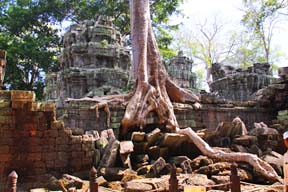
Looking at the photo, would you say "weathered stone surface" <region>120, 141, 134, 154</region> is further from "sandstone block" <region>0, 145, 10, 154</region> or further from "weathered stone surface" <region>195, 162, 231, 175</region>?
"sandstone block" <region>0, 145, 10, 154</region>

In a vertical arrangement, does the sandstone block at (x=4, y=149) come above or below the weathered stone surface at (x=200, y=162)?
above

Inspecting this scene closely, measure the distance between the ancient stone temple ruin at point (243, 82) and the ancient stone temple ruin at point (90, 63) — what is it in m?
4.60

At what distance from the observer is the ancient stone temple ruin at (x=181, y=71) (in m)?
16.9

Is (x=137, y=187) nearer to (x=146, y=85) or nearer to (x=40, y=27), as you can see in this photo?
(x=146, y=85)

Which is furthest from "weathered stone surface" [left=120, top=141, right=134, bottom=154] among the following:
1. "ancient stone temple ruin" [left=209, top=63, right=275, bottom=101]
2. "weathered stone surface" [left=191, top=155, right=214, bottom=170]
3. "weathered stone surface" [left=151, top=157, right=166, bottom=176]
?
"ancient stone temple ruin" [left=209, top=63, right=275, bottom=101]

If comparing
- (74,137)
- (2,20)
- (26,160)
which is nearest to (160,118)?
(74,137)

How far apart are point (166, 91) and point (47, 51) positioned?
1007 centimetres

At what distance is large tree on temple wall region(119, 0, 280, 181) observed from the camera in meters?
7.52

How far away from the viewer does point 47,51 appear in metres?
17.1

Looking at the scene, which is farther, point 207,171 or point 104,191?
point 207,171

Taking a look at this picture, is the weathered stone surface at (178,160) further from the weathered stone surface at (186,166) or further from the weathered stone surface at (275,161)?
the weathered stone surface at (275,161)

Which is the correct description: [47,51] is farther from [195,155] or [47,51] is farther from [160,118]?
[195,155]

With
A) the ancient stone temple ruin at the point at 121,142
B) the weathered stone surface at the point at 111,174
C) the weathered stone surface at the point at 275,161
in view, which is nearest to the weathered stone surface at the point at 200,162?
the ancient stone temple ruin at the point at 121,142

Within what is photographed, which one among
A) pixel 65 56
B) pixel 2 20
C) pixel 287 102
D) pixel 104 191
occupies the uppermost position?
pixel 2 20
